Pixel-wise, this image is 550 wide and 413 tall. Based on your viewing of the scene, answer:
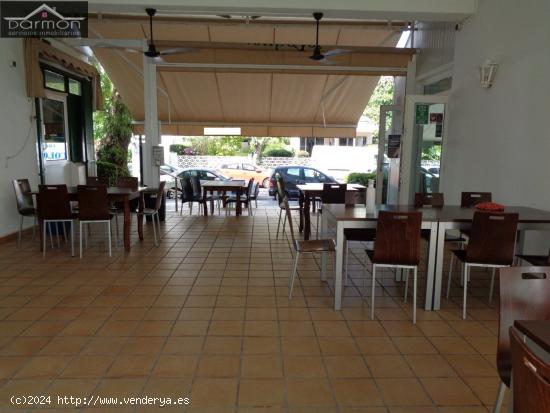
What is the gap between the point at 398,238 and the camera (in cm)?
320

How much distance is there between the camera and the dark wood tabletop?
132cm

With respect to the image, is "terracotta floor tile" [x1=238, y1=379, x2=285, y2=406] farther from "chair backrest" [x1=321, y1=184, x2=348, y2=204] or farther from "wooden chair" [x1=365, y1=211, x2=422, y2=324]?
"chair backrest" [x1=321, y1=184, x2=348, y2=204]

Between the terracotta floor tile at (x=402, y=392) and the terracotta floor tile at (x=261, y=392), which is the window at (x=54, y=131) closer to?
the terracotta floor tile at (x=261, y=392)

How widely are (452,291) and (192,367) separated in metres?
2.69

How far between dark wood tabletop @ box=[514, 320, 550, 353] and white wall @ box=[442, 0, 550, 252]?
9.79ft

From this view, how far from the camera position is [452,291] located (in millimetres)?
3959

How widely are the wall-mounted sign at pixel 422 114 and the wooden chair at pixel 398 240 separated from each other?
3425mm

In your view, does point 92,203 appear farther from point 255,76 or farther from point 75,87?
point 255,76

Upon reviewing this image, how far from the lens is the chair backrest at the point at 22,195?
5.24 m

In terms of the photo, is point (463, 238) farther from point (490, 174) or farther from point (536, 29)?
point (536, 29)

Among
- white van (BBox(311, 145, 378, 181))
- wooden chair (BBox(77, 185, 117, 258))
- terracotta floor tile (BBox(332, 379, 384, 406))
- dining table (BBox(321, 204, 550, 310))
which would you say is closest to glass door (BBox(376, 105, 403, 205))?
dining table (BBox(321, 204, 550, 310))

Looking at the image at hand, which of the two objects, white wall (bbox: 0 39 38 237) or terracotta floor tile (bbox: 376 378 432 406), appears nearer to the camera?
terracotta floor tile (bbox: 376 378 432 406)

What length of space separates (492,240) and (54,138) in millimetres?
7117

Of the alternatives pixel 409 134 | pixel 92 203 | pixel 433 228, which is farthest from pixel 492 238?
pixel 92 203
